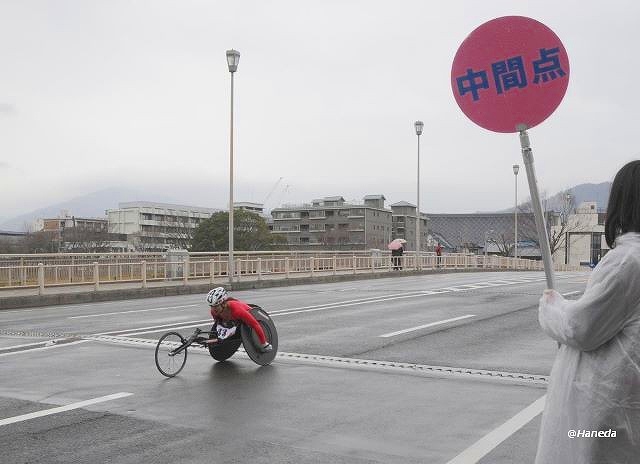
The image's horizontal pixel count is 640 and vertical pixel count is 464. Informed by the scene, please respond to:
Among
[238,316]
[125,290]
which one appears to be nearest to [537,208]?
[238,316]

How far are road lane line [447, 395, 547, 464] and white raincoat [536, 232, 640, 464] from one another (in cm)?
265

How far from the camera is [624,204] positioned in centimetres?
237

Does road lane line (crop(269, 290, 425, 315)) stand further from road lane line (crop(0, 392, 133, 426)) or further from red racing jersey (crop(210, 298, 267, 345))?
road lane line (crop(0, 392, 133, 426))

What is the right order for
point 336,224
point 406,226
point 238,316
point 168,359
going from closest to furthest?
point 168,359, point 238,316, point 336,224, point 406,226

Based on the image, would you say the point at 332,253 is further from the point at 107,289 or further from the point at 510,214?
the point at 510,214

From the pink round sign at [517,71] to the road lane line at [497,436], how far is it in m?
2.89

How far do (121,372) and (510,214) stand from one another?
452 ft

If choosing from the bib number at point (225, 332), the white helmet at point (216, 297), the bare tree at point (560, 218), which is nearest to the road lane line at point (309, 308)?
the bib number at point (225, 332)

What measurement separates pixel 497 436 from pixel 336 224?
11885cm

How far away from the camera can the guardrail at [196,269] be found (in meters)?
20.1

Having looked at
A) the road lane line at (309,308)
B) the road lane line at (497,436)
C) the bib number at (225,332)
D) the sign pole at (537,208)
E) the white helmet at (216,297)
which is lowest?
the road lane line at (497,436)

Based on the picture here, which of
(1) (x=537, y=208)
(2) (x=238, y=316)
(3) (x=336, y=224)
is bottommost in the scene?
(2) (x=238, y=316)

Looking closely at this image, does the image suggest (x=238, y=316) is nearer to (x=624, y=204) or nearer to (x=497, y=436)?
(x=497, y=436)

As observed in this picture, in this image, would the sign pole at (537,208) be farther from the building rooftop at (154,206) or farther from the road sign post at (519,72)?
the building rooftop at (154,206)
